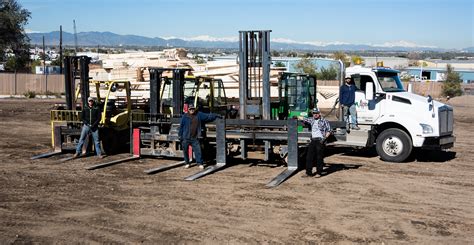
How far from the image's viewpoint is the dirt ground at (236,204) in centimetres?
912

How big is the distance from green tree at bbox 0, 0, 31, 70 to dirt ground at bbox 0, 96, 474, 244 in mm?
51672

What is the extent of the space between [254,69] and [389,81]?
13.7ft

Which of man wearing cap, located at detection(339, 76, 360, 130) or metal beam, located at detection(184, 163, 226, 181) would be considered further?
man wearing cap, located at detection(339, 76, 360, 130)

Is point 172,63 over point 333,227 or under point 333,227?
over

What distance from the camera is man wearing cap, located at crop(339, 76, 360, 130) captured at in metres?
16.0

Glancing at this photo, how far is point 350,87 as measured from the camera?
16.0m

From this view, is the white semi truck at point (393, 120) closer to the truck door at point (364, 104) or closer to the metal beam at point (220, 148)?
the truck door at point (364, 104)

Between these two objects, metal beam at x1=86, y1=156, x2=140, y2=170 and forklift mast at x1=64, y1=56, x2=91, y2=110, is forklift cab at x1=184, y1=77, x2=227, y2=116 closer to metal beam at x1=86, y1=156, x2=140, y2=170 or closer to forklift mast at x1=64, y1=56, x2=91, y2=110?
metal beam at x1=86, y1=156, x2=140, y2=170

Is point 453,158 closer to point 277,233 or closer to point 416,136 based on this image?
point 416,136

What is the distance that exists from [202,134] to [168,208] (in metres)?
4.89

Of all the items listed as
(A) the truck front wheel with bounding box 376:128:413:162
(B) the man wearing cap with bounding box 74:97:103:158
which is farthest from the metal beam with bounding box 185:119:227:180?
(A) the truck front wheel with bounding box 376:128:413:162

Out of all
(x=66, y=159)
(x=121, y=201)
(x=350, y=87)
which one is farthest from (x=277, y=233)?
(x=66, y=159)

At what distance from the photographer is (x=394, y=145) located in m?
16.2

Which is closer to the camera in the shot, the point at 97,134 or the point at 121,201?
the point at 121,201
